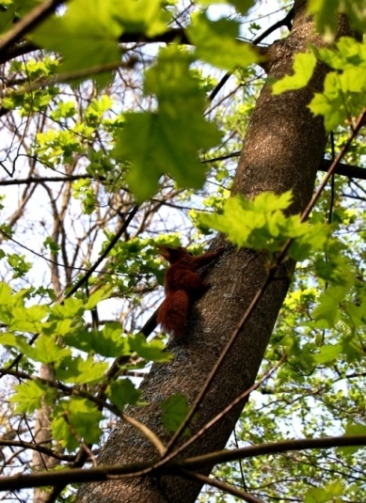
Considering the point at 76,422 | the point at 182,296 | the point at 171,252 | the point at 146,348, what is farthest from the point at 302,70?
the point at 171,252

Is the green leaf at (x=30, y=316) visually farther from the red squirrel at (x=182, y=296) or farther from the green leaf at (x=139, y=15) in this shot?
the green leaf at (x=139, y=15)

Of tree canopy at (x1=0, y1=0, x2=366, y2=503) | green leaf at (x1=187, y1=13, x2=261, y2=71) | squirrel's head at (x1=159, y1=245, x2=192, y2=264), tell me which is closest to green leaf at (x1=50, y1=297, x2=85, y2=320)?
tree canopy at (x1=0, y1=0, x2=366, y2=503)

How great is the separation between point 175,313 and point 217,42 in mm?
1650

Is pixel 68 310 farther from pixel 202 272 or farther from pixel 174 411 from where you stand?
pixel 202 272

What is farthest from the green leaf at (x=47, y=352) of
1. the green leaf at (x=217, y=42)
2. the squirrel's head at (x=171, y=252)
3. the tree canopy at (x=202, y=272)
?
the squirrel's head at (x=171, y=252)

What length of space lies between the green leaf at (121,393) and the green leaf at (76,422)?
0.15ft

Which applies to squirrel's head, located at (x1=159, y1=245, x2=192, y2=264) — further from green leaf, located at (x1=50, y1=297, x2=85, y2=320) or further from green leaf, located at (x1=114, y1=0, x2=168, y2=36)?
green leaf, located at (x1=114, y1=0, x2=168, y2=36)

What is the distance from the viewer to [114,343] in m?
1.44

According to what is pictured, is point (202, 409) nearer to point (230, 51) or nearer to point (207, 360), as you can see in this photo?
point (207, 360)

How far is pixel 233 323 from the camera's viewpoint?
2158 millimetres

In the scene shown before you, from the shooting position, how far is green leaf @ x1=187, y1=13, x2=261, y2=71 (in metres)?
0.83

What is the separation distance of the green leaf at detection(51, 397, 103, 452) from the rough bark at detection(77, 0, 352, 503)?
1.13ft

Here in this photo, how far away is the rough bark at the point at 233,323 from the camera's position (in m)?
1.86

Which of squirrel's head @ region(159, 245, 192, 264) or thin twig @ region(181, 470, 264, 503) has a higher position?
squirrel's head @ region(159, 245, 192, 264)
